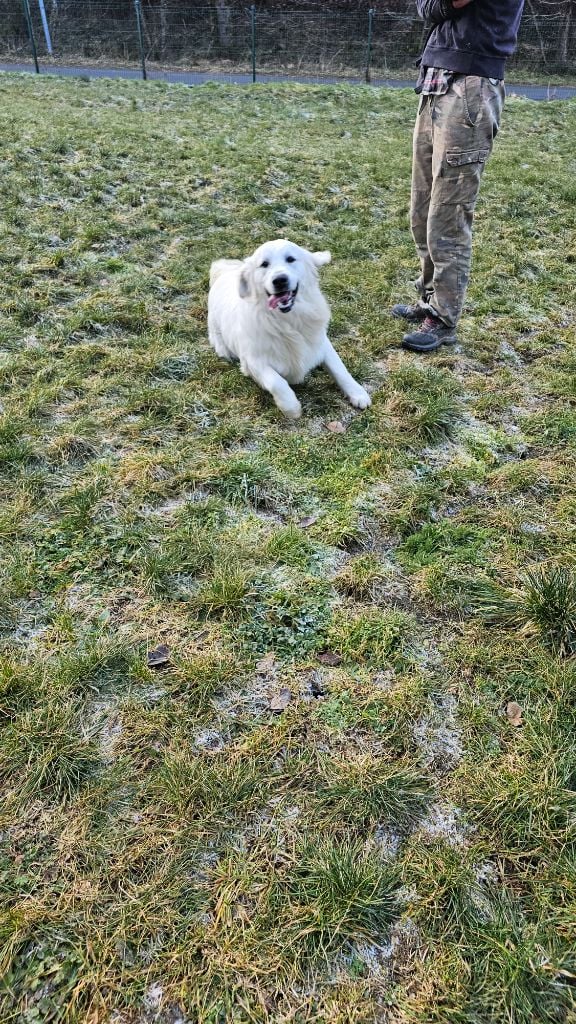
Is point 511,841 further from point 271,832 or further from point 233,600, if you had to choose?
point 233,600

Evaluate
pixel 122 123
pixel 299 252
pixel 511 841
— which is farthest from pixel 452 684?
pixel 122 123

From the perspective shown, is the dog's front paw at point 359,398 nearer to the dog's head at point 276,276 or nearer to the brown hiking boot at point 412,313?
the dog's head at point 276,276

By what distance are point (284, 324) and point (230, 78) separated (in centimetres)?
1766

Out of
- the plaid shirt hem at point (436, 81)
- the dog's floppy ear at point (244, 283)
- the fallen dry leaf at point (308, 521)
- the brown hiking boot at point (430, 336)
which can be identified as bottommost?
the fallen dry leaf at point (308, 521)

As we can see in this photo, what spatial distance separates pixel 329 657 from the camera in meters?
2.04

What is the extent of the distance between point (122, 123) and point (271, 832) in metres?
10.1

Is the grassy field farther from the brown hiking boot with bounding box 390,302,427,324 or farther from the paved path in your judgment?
the paved path

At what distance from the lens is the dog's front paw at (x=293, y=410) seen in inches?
126

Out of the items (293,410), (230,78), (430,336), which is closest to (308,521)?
(293,410)

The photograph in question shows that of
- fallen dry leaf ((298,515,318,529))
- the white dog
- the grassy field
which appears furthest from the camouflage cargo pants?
fallen dry leaf ((298,515,318,529))

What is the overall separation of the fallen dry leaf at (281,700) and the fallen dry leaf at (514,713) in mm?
690

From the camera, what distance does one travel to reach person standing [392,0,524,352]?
307cm

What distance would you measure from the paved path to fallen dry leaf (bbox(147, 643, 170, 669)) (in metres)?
17.4

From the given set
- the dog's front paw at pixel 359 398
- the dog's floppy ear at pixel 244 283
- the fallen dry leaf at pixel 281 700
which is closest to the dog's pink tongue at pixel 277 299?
the dog's floppy ear at pixel 244 283
